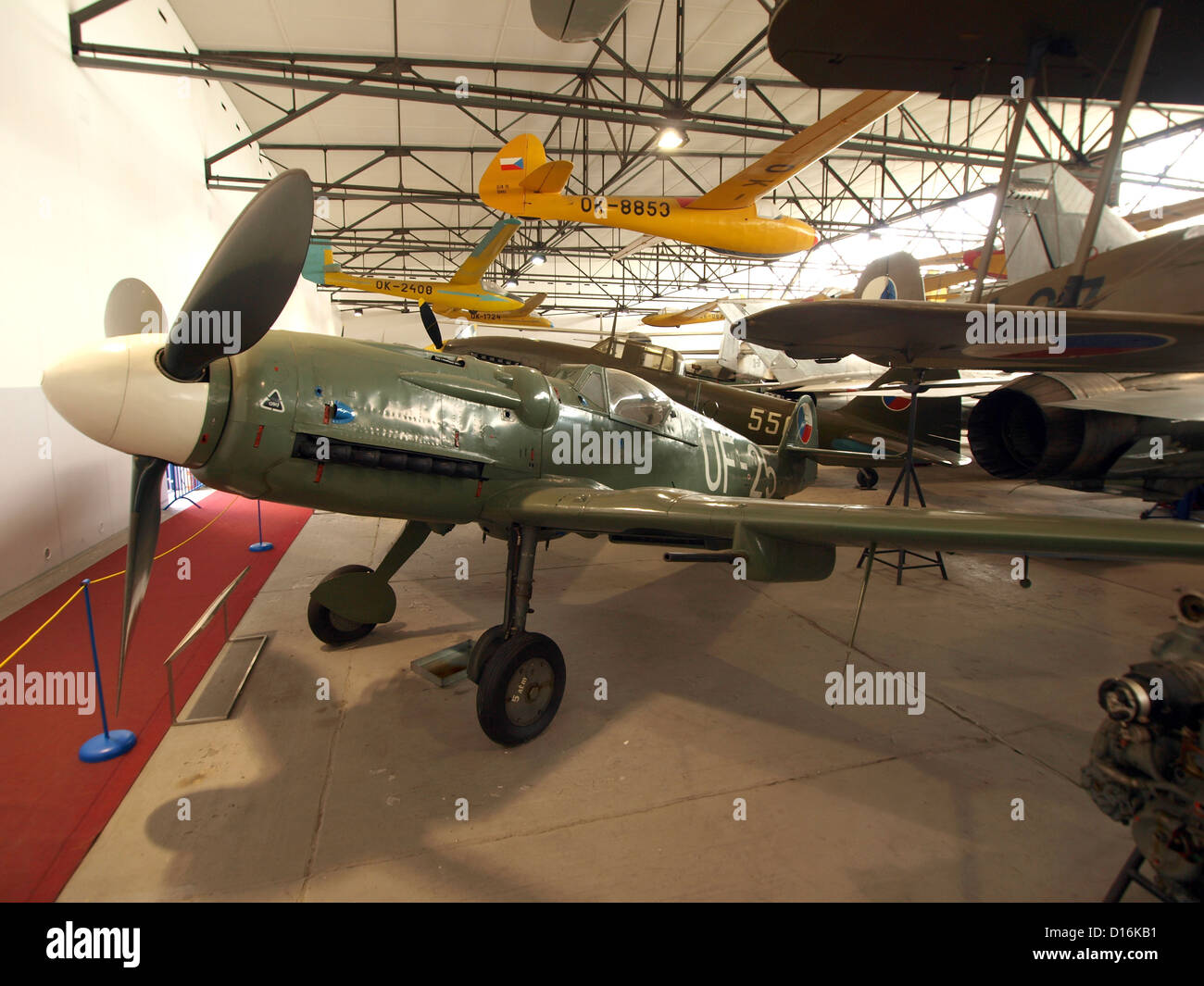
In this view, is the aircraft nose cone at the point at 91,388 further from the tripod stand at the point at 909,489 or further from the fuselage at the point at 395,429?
the tripod stand at the point at 909,489

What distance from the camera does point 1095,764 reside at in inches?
72.4

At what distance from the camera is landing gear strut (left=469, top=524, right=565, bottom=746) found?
10.0 ft

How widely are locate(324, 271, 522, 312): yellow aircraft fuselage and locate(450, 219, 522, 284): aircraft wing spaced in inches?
11.1

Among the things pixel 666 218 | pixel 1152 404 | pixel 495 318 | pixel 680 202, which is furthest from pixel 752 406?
pixel 495 318

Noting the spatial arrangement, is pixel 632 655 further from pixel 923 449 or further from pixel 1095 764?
pixel 923 449

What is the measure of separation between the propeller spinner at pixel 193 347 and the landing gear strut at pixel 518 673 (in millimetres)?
1654

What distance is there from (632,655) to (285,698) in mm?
2244

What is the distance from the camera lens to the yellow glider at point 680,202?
9430 mm

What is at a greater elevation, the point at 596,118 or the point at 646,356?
the point at 596,118

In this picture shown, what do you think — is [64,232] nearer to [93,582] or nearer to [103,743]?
[93,582]

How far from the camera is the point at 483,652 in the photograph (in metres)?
3.31

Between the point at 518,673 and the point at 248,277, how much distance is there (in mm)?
2198
